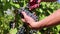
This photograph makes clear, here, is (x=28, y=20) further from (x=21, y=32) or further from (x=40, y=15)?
(x=40, y=15)

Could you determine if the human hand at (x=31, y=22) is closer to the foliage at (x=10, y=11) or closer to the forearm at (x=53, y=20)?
the forearm at (x=53, y=20)

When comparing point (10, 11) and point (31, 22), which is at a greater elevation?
point (31, 22)

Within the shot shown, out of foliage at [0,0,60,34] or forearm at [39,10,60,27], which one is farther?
foliage at [0,0,60,34]

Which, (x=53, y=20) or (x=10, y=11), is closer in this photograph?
(x=53, y=20)

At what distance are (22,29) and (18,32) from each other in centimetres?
16

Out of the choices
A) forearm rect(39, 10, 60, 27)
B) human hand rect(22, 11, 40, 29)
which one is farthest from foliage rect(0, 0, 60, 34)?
forearm rect(39, 10, 60, 27)

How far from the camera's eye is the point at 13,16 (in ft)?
11.1

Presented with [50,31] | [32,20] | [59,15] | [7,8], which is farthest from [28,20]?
[50,31]

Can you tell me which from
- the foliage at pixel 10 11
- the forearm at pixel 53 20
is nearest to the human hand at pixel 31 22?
the forearm at pixel 53 20

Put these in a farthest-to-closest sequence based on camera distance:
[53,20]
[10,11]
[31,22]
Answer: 1. [10,11]
2. [31,22]
3. [53,20]

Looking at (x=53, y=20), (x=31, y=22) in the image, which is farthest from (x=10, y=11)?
(x=53, y=20)

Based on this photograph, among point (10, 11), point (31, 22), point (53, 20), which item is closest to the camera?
point (53, 20)

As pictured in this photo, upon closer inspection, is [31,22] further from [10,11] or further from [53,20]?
[10,11]

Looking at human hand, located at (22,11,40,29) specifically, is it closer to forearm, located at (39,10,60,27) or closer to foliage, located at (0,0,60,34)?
forearm, located at (39,10,60,27)
